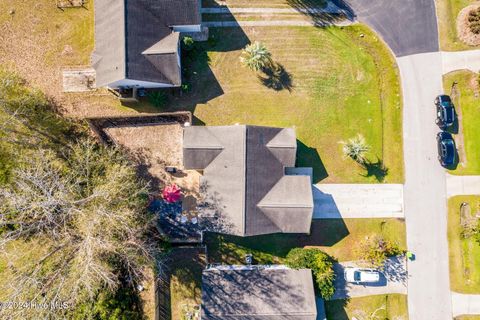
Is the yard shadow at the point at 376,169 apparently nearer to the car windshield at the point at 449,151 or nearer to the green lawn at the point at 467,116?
the car windshield at the point at 449,151

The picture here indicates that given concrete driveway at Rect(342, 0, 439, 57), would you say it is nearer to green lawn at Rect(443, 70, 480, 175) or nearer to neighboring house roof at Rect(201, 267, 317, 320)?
green lawn at Rect(443, 70, 480, 175)

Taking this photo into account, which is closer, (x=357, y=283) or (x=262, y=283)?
(x=262, y=283)

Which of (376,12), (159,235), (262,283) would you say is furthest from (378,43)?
(159,235)

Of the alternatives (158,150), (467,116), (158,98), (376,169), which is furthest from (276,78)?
(467,116)

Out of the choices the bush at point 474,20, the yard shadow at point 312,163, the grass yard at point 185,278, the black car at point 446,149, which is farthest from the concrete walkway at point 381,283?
the bush at point 474,20

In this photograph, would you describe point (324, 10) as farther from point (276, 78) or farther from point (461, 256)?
point (461, 256)

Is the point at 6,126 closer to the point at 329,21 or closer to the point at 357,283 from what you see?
the point at 329,21
